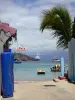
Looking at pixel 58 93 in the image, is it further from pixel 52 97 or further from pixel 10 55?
pixel 10 55

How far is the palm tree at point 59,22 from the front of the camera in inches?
866

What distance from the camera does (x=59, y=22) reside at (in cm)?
2225

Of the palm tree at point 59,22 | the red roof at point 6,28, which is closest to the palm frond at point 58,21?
the palm tree at point 59,22

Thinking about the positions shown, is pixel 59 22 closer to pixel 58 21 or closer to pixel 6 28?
pixel 58 21

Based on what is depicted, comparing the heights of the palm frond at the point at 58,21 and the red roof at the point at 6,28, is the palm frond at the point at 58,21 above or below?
above

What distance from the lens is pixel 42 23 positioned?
2206cm

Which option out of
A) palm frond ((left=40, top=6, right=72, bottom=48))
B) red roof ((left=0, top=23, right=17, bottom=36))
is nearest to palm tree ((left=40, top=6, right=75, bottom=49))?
palm frond ((left=40, top=6, right=72, bottom=48))

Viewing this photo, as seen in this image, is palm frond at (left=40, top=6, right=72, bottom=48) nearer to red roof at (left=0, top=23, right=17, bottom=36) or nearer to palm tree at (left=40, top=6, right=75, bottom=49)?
palm tree at (left=40, top=6, right=75, bottom=49)

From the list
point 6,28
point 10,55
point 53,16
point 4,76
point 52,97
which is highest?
point 53,16

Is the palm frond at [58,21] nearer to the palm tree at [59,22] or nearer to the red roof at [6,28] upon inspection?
the palm tree at [59,22]

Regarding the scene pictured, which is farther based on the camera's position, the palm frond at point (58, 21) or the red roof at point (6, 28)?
the palm frond at point (58, 21)

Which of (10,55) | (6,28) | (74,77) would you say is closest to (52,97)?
(10,55)

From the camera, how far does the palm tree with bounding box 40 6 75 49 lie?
2198 centimetres

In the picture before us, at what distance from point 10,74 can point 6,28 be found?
2153 millimetres
